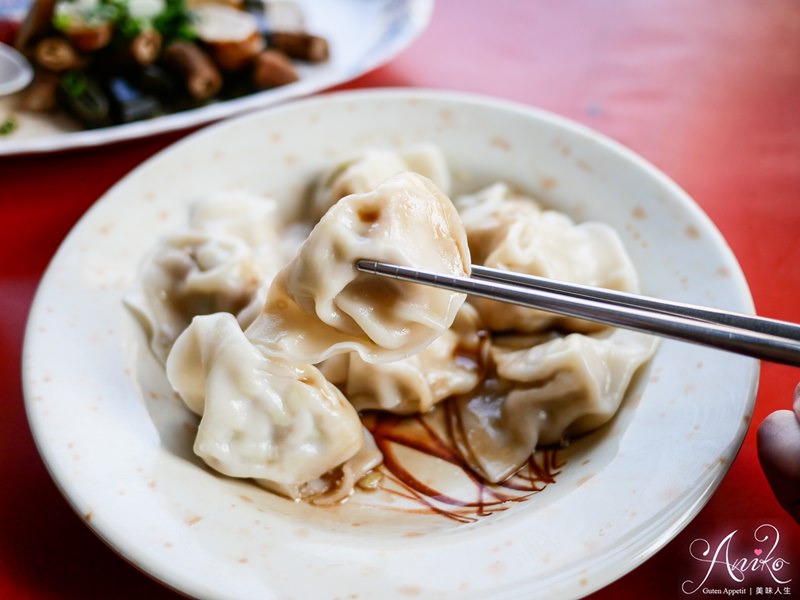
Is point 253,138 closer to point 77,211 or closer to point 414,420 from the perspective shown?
point 77,211

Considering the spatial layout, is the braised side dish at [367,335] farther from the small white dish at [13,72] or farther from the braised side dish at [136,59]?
the small white dish at [13,72]

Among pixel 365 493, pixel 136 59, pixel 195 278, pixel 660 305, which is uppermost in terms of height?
pixel 660 305

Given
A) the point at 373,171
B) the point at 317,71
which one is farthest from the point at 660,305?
the point at 317,71

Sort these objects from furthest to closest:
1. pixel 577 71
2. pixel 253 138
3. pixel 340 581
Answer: pixel 577 71 < pixel 253 138 < pixel 340 581

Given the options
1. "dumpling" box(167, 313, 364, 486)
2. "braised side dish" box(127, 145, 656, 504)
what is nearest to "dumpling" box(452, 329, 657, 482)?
"braised side dish" box(127, 145, 656, 504)

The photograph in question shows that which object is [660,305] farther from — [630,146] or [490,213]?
[630,146]

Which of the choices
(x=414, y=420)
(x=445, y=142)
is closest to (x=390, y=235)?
(x=414, y=420)
